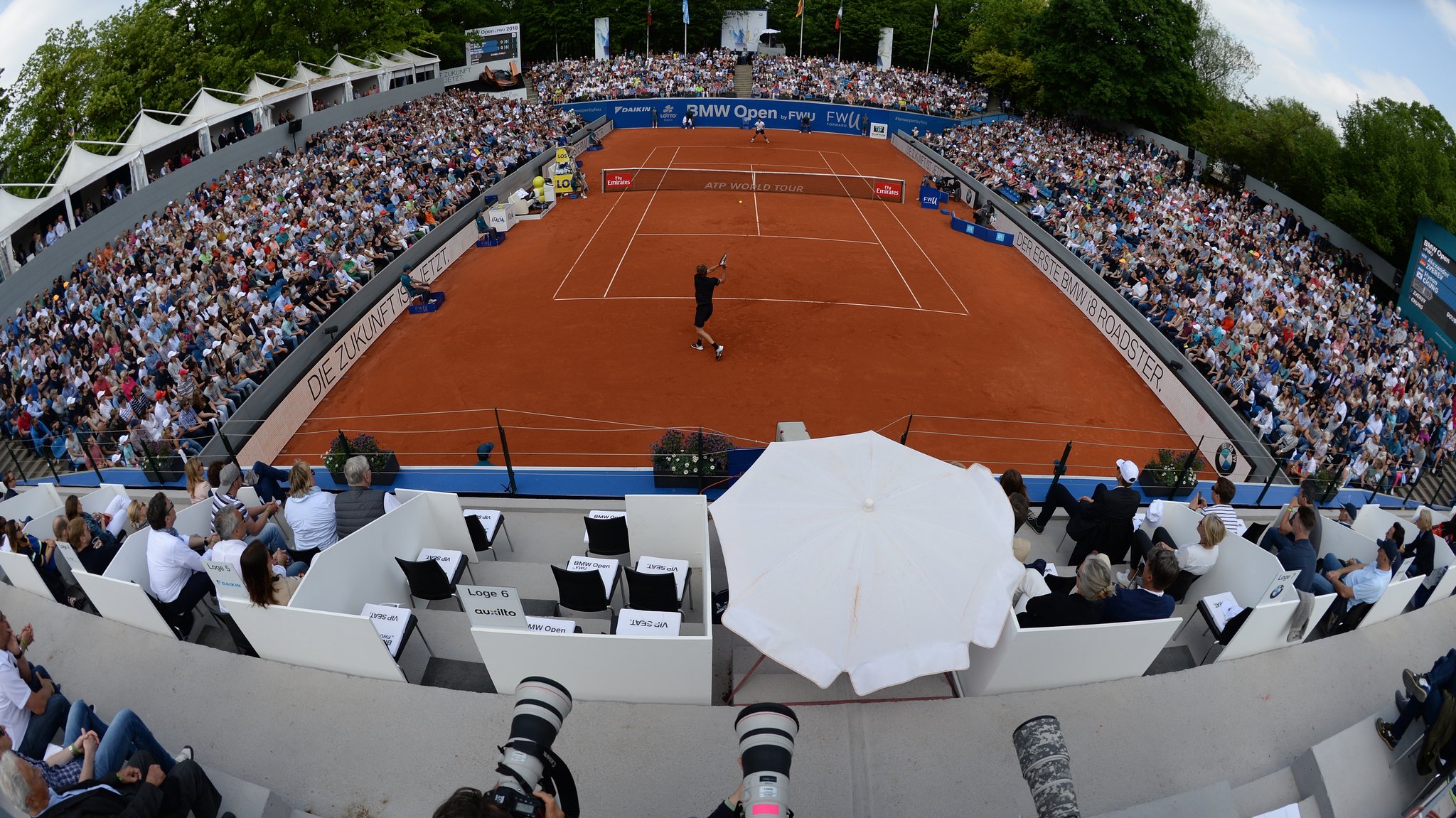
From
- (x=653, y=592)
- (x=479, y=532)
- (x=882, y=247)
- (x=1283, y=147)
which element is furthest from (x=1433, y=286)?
(x=479, y=532)

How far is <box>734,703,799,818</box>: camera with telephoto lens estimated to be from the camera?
149 inches

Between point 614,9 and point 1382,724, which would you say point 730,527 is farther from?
point 614,9

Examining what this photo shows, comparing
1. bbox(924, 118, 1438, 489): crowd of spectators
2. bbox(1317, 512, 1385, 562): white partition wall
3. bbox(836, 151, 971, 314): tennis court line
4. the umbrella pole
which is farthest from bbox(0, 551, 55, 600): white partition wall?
bbox(836, 151, 971, 314): tennis court line

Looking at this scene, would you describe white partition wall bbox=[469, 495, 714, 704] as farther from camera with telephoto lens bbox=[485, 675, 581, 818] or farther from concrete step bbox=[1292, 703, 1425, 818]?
concrete step bbox=[1292, 703, 1425, 818]

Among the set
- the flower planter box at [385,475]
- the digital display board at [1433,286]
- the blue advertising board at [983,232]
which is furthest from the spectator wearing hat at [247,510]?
the digital display board at [1433,286]

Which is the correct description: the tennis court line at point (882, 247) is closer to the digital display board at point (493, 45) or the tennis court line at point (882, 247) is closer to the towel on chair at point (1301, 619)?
the towel on chair at point (1301, 619)

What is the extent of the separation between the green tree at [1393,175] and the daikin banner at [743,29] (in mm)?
46593

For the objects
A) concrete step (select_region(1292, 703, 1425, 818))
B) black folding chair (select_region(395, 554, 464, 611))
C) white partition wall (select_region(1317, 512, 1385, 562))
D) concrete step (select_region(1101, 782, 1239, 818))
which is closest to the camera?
concrete step (select_region(1101, 782, 1239, 818))

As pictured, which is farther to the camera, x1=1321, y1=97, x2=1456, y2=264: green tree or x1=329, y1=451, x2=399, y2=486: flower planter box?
x1=1321, y1=97, x2=1456, y2=264: green tree

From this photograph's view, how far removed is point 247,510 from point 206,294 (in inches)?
489

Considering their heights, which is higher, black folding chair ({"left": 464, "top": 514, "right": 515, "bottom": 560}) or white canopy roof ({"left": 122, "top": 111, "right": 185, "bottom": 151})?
white canopy roof ({"left": 122, "top": 111, "right": 185, "bottom": 151})

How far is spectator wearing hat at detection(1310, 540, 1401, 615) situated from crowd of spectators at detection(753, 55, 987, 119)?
1902 inches

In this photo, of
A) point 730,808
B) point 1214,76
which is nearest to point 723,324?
point 730,808

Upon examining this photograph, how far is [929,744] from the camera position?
625 cm
